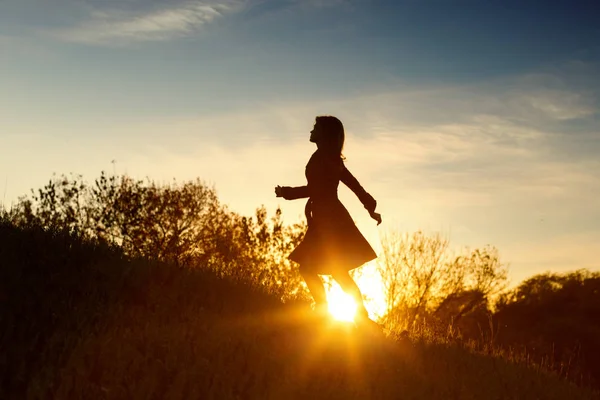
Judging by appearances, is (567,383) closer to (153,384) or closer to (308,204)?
(308,204)

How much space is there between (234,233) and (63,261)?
25.4 metres

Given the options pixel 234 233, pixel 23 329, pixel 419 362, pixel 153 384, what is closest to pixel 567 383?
pixel 419 362

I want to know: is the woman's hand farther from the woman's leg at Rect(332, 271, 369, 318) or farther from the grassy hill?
the grassy hill

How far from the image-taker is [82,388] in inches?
241

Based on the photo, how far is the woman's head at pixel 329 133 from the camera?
907cm

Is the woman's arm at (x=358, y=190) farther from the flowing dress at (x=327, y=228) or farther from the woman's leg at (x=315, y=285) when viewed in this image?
the woman's leg at (x=315, y=285)

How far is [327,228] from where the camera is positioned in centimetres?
912

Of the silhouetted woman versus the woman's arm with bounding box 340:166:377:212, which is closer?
the silhouetted woman

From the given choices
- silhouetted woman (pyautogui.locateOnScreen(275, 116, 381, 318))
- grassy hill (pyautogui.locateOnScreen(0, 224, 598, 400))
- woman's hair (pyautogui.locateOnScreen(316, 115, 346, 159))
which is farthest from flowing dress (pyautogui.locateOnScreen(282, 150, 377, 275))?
grassy hill (pyautogui.locateOnScreen(0, 224, 598, 400))

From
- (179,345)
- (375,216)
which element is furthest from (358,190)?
(179,345)

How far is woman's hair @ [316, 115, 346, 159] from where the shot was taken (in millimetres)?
9062

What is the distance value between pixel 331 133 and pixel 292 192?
978 mm

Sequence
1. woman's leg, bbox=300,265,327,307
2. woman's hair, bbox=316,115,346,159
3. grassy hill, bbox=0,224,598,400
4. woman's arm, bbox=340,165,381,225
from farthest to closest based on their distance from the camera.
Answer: woman's arm, bbox=340,165,381,225
woman's leg, bbox=300,265,327,307
woman's hair, bbox=316,115,346,159
grassy hill, bbox=0,224,598,400

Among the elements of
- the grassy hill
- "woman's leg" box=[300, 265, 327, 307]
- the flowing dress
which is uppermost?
the flowing dress
